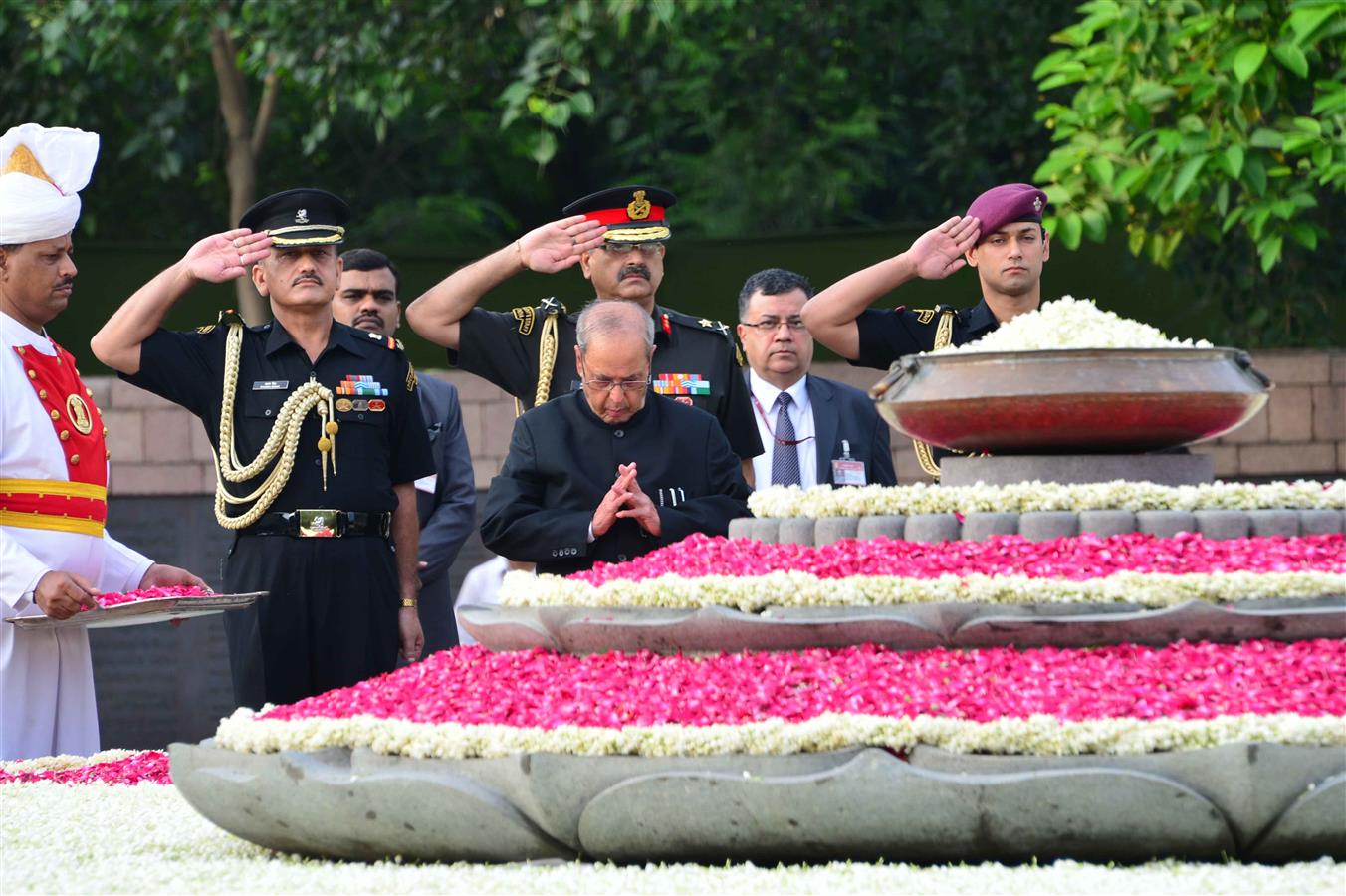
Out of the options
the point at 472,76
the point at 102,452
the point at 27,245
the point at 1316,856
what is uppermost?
the point at 472,76

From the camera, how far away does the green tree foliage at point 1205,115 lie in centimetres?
895

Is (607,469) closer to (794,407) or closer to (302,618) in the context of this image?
(302,618)

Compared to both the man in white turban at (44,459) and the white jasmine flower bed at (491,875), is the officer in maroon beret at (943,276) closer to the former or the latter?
the man in white turban at (44,459)

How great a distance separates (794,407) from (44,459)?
8.16 feet

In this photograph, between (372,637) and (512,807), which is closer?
(512,807)

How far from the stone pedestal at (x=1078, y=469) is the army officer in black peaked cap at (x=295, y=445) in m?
2.02

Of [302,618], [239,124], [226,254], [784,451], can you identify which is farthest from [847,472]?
[239,124]

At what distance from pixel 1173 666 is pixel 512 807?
146 centimetres

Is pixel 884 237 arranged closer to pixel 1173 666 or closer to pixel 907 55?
pixel 907 55

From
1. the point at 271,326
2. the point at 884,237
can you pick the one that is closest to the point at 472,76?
the point at 884,237

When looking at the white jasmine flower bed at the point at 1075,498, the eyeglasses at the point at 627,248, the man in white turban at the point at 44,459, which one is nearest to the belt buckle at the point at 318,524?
the man in white turban at the point at 44,459

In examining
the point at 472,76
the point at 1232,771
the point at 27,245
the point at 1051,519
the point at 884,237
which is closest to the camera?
the point at 1232,771

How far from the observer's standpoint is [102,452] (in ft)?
22.8

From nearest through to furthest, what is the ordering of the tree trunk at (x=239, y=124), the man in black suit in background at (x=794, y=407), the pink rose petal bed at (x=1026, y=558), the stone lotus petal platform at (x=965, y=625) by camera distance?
the stone lotus petal platform at (x=965, y=625) → the pink rose petal bed at (x=1026, y=558) → the man in black suit in background at (x=794, y=407) → the tree trunk at (x=239, y=124)
